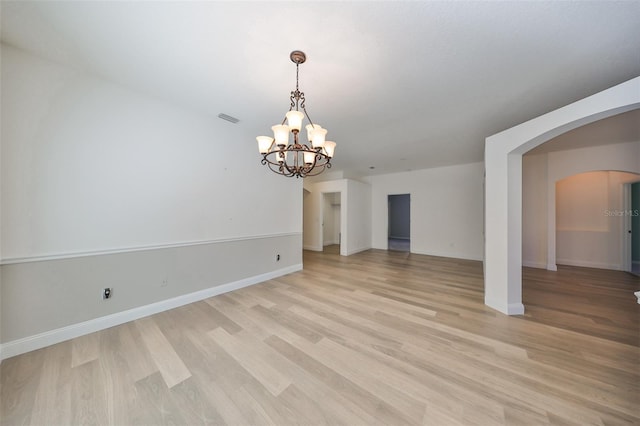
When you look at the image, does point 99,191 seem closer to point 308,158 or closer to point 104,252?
point 104,252

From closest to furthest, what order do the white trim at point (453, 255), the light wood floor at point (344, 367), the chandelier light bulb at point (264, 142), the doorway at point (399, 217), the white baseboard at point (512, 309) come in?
the light wood floor at point (344, 367), the chandelier light bulb at point (264, 142), the white baseboard at point (512, 309), the white trim at point (453, 255), the doorway at point (399, 217)

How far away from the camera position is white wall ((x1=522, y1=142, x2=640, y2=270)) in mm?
4363

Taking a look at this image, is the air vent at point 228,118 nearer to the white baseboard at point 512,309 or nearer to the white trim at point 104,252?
the white trim at point 104,252

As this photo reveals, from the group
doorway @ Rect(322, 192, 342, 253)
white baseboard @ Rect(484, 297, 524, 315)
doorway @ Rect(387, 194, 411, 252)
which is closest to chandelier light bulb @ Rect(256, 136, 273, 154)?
white baseboard @ Rect(484, 297, 524, 315)

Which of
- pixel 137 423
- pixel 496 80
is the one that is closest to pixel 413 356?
pixel 137 423

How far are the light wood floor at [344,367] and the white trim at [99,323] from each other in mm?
91

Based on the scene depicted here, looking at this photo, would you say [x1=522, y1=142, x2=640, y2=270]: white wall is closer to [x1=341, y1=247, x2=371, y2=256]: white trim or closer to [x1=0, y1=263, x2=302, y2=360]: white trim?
[x1=341, y1=247, x2=371, y2=256]: white trim

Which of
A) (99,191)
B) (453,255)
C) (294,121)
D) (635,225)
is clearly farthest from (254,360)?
(635,225)

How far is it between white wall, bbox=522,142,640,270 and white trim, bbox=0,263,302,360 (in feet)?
21.5

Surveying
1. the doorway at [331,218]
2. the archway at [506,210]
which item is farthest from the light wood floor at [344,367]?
the doorway at [331,218]

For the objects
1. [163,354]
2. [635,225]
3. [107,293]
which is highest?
[635,225]

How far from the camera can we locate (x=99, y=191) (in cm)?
221

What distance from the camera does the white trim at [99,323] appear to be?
182 centimetres

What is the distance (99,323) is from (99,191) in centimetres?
142
